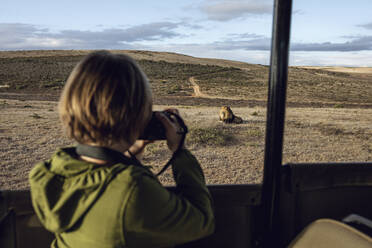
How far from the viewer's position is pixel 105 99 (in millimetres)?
1020

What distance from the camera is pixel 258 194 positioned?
1.57 metres

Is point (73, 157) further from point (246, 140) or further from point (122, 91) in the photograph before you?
point (246, 140)

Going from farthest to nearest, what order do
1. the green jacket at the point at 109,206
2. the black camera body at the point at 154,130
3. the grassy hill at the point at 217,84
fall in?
1. the grassy hill at the point at 217,84
2. the black camera body at the point at 154,130
3. the green jacket at the point at 109,206

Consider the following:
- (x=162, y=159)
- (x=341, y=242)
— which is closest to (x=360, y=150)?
(x=162, y=159)

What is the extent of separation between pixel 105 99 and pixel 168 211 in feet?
1.24

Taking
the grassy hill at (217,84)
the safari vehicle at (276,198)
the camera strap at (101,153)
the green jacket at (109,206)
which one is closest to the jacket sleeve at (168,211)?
the green jacket at (109,206)

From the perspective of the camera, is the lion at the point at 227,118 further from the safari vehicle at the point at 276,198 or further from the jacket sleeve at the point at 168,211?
the jacket sleeve at the point at 168,211

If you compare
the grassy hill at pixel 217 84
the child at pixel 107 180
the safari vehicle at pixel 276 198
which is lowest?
the grassy hill at pixel 217 84

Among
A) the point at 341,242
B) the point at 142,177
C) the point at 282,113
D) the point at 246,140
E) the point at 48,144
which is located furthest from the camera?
the point at 246,140

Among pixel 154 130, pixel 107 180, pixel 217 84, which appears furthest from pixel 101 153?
pixel 217 84

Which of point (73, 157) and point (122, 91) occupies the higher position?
point (122, 91)

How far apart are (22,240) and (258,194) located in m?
1.04

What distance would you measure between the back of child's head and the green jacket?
0.11 metres

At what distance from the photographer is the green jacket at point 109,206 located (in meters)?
0.97
